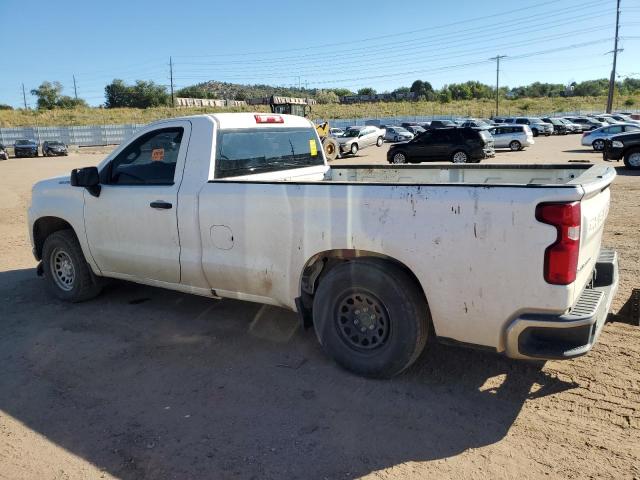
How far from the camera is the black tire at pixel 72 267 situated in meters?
5.55

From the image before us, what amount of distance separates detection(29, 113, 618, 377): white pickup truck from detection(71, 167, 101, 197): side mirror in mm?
15

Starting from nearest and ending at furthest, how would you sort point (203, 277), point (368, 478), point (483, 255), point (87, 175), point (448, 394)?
point (368, 478) < point (483, 255) < point (448, 394) < point (203, 277) < point (87, 175)

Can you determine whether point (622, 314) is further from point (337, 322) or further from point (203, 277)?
point (203, 277)

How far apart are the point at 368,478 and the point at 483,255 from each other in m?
1.41

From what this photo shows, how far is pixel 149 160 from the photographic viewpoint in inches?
191

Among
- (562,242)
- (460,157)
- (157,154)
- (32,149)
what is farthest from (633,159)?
(32,149)

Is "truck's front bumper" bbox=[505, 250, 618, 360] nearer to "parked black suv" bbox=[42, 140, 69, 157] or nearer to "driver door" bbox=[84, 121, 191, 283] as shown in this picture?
"driver door" bbox=[84, 121, 191, 283]

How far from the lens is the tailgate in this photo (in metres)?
2.96

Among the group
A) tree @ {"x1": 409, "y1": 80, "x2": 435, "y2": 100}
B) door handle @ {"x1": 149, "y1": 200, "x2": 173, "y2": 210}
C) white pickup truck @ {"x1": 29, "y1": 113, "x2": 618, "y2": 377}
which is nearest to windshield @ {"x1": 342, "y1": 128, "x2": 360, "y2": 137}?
white pickup truck @ {"x1": 29, "y1": 113, "x2": 618, "y2": 377}

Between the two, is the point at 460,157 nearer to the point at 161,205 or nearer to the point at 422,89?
the point at 161,205

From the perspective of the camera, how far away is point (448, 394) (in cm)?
356

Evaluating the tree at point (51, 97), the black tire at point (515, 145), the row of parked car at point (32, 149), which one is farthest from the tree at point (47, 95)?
the black tire at point (515, 145)

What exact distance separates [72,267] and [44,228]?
2.23 feet


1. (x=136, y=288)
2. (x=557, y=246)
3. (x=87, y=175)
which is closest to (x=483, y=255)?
(x=557, y=246)
